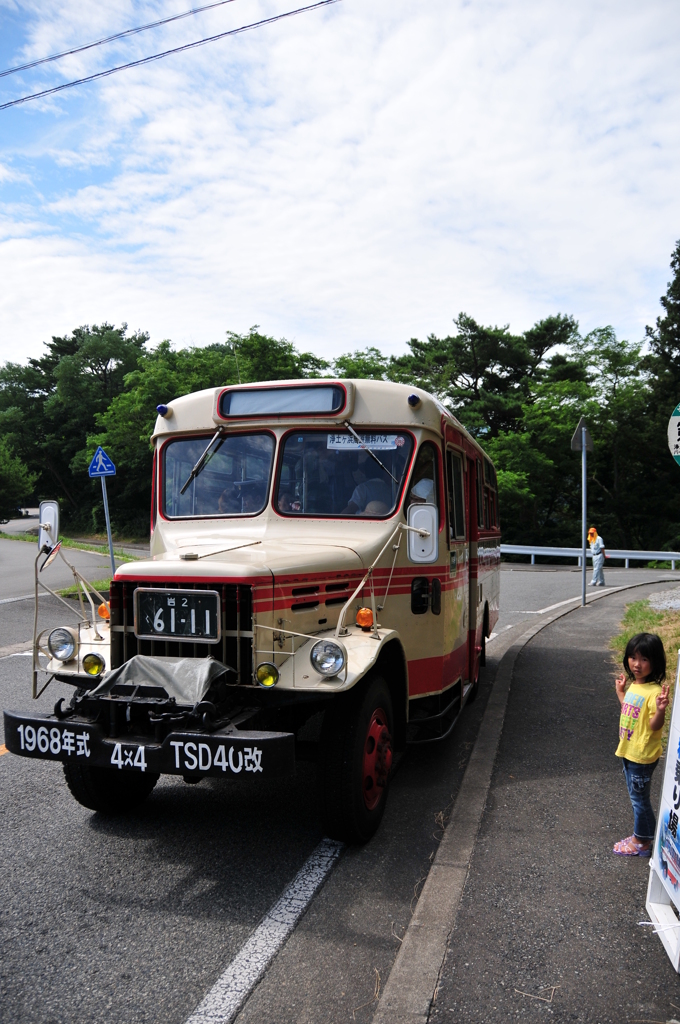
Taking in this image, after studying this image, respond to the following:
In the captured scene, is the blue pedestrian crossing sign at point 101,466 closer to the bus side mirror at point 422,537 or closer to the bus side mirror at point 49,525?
the bus side mirror at point 49,525

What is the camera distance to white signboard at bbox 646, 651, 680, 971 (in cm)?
321

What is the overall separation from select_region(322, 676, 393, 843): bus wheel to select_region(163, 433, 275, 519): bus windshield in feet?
5.18

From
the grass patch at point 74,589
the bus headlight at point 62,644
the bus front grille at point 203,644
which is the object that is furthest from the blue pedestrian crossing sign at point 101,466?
the bus front grille at point 203,644

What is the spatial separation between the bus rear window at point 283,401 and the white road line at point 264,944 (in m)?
2.72

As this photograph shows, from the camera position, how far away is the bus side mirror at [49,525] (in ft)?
13.8

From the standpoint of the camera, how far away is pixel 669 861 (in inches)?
131

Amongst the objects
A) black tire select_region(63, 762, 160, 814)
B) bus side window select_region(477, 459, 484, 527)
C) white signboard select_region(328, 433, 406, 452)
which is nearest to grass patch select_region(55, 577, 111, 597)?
bus side window select_region(477, 459, 484, 527)

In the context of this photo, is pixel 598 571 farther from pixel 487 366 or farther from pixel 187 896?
pixel 487 366

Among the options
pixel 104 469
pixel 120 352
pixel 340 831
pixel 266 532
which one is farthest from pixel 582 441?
pixel 120 352

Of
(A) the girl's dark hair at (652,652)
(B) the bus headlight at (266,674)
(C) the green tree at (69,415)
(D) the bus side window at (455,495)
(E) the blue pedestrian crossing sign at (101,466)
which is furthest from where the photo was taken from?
(C) the green tree at (69,415)

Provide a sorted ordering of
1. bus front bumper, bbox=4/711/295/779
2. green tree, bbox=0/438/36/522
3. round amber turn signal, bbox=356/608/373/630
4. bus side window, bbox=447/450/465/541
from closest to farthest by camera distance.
→ bus front bumper, bbox=4/711/295/779 < round amber turn signal, bbox=356/608/373/630 < bus side window, bbox=447/450/465/541 < green tree, bbox=0/438/36/522

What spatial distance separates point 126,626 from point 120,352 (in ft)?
199

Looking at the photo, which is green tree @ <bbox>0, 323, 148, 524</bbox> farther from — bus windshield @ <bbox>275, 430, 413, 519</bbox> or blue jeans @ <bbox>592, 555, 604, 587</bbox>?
bus windshield @ <bbox>275, 430, 413, 519</bbox>

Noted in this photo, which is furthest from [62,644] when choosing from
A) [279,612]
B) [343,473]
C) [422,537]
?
[422,537]
